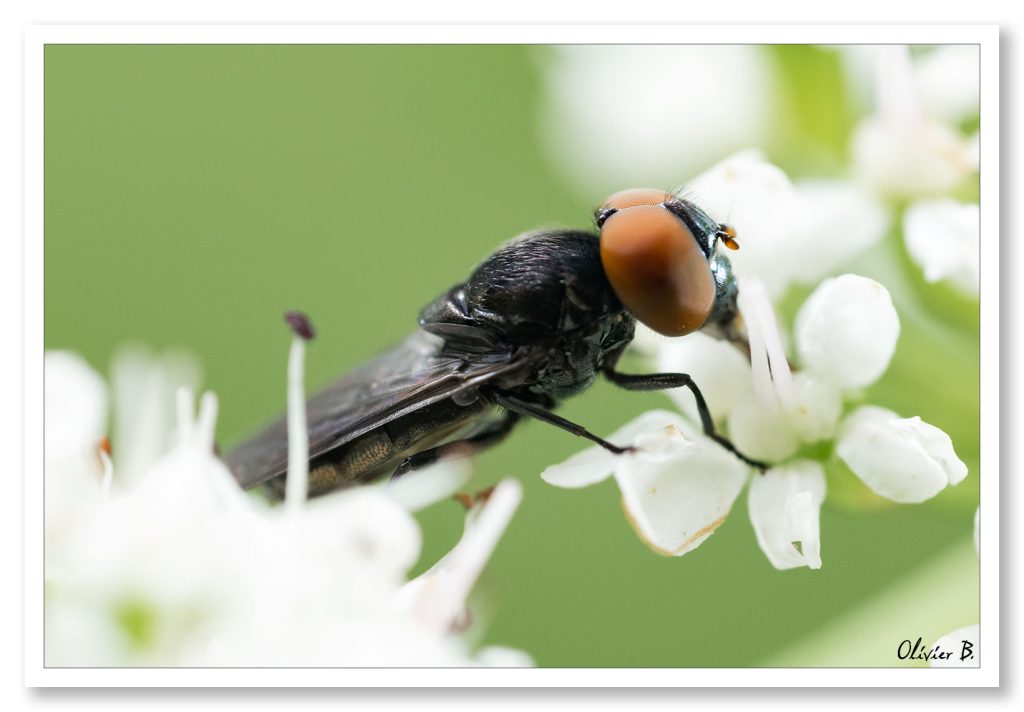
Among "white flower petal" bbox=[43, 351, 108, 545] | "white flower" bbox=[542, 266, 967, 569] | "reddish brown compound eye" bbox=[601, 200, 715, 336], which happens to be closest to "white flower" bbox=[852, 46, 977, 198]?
"white flower" bbox=[542, 266, 967, 569]

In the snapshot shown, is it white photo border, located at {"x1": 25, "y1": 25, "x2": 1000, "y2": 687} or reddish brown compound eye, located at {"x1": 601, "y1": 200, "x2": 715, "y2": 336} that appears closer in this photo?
white photo border, located at {"x1": 25, "y1": 25, "x2": 1000, "y2": 687}

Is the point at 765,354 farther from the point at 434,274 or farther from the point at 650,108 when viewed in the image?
the point at 434,274

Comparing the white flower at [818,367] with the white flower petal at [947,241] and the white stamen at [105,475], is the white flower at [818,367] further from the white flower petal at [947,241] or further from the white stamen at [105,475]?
the white stamen at [105,475]

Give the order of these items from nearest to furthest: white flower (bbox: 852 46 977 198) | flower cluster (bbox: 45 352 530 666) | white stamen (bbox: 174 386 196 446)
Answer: flower cluster (bbox: 45 352 530 666) < white stamen (bbox: 174 386 196 446) < white flower (bbox: 852 46 977 198)

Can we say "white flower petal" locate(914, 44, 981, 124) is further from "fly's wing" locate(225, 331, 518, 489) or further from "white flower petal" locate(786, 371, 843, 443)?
"fly's wing" locate(225, 331, 518, 489)

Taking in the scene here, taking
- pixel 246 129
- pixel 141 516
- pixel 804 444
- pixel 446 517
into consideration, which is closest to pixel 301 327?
pixel 141 516

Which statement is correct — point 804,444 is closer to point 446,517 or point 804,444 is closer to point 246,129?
point 446,517
